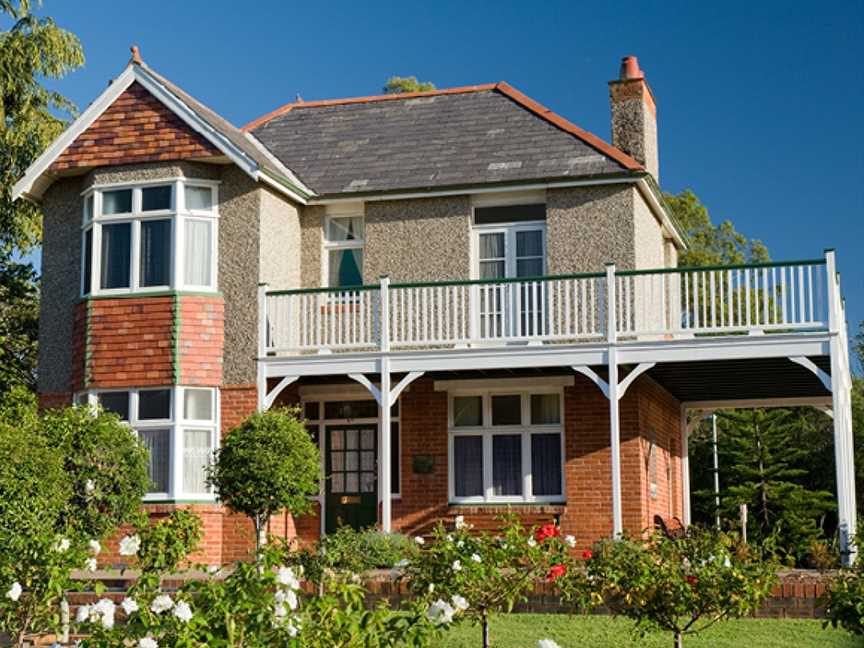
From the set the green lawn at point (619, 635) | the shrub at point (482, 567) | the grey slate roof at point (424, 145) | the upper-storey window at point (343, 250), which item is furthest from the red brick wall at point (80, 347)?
the shrub at point (482, 567)

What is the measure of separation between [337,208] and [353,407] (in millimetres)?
3223

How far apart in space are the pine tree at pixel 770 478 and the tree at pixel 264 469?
22.0 metres

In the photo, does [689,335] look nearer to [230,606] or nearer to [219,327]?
[219,327]

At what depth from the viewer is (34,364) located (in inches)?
1116

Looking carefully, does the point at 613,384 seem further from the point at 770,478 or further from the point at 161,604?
the point at 770,478

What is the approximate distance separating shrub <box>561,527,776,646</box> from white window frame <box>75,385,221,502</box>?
933 centimetres

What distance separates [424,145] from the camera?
21.4 m

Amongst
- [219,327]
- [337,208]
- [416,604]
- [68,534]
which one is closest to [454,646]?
[68,534]

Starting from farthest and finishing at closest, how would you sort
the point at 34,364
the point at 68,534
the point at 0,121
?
the point at 34,364 → the point at 0,121 → the point at 68,534

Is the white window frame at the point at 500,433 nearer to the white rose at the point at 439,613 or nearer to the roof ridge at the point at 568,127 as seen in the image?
the roof ridge at the point at 568,127

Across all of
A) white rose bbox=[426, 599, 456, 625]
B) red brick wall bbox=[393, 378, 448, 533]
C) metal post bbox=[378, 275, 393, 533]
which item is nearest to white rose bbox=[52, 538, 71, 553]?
white rose bbox=[426, 599, 456, 625]

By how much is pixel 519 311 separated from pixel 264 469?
446cm

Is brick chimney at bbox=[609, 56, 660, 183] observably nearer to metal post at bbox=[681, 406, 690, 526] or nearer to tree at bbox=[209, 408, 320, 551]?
metal post at bbox=[681, 406, 690, 526]

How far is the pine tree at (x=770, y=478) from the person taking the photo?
3653 cm
